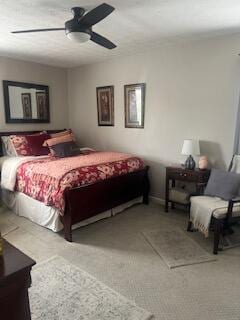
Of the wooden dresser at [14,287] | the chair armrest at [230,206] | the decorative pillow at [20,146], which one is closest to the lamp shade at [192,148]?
the chair armrest at [230,206]

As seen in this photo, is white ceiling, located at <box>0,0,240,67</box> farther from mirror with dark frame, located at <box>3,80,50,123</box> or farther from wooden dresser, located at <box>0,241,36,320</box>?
wooden dresser, located at <box>0,241,36,320</box>

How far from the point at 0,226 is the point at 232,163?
Result: 316 centimetres

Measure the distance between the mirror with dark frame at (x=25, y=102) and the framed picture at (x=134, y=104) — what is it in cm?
169

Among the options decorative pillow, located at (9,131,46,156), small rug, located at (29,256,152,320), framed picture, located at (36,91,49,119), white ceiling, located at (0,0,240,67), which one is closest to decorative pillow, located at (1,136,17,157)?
decorative pillow, located at (9,131,46,156)

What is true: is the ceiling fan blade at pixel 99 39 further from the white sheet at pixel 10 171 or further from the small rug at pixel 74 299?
the small rug at pixel 74 299

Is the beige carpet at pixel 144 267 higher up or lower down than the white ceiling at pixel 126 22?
lower down

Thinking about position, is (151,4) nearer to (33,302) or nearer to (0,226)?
(33,302)

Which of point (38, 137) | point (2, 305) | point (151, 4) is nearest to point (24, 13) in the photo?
point (151, 4)

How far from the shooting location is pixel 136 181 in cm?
381

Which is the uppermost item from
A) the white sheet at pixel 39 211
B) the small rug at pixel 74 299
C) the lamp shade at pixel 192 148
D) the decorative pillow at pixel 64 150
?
the lamp shade at pixel 192 148

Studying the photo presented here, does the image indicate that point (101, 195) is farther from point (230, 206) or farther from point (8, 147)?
point (8, 147)

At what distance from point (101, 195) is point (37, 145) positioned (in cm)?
169

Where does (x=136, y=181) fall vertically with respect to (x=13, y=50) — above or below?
below

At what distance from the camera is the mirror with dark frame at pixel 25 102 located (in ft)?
14.0
